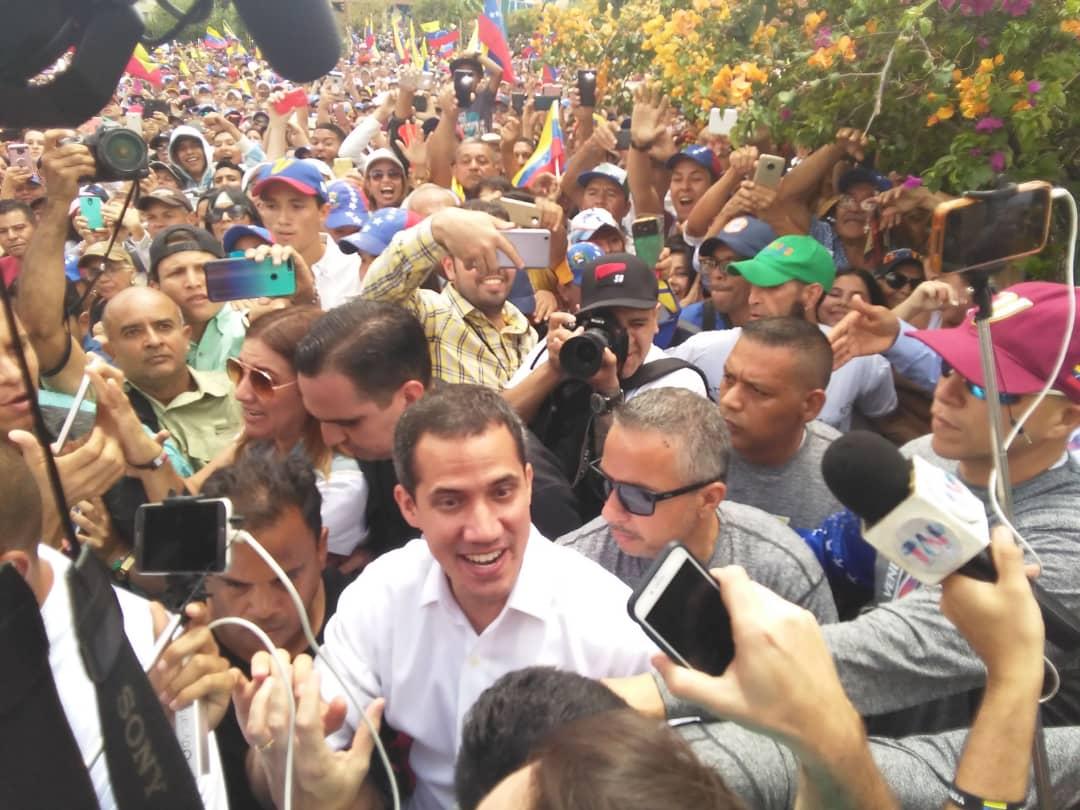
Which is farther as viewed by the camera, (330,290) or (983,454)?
(330,290)

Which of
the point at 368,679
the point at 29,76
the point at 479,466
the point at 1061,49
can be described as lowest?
the point at 368,679

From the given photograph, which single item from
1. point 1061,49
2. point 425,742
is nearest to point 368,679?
point 425,742

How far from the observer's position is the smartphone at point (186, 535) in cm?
115

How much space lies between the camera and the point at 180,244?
3820mm

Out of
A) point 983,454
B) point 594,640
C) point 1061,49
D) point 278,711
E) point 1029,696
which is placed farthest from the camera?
point 1061,49

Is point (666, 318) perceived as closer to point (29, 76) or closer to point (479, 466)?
point (479, 466)

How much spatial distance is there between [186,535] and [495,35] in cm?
853

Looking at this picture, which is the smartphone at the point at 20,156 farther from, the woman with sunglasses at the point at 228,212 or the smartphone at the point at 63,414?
the smartphone at the point at 63,414

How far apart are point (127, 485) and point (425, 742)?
1206mm

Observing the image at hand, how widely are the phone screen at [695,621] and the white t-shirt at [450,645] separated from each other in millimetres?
598

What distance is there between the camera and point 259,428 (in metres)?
2.58

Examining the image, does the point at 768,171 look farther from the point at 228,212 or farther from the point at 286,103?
the point at 286,103

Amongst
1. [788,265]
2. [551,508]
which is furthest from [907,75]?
[551,508]

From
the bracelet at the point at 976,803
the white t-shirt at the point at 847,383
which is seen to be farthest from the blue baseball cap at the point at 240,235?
the bracelet at the point at 976,803
